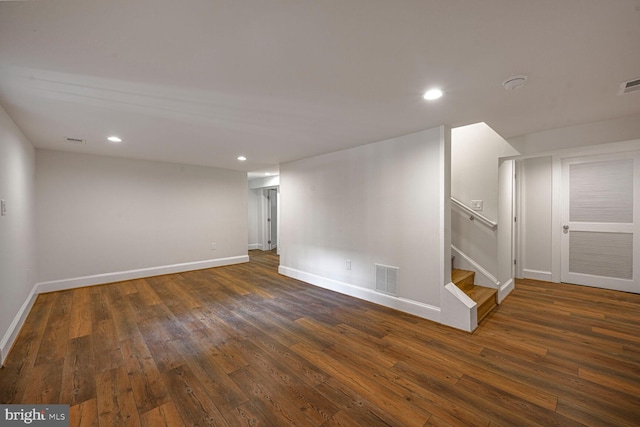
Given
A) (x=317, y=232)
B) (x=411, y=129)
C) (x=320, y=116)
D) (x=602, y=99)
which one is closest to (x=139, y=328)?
(x=317, y=232)

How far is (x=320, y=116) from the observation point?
8.62ft

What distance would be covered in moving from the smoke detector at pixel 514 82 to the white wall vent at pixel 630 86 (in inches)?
32.4

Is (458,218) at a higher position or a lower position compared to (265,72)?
lower

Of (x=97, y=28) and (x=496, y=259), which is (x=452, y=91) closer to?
(x=97, y=28)

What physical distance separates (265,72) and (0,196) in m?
2.73

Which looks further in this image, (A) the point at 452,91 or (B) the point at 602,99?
(B) the point at 602,99

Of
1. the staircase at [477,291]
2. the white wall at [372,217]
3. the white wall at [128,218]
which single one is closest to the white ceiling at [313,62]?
the white wall at [372,217]

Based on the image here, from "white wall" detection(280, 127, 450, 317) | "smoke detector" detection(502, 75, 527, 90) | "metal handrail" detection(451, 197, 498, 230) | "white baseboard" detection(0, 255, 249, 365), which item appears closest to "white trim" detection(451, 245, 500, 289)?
"metal handrail" detection(451, 197, 498, 230)

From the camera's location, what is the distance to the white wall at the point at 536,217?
14.8ft

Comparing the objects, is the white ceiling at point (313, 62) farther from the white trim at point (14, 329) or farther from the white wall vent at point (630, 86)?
the white trim at point (14, 329)

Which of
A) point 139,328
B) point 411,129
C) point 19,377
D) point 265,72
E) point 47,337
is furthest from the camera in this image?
point 411,129

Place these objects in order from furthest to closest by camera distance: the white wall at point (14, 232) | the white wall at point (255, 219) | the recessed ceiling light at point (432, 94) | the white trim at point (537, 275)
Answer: the white wall at point (255, 219), the white trim at point (537, 275), the white wall at point (14, 232), the recessed ceiling light at point (432, 94)

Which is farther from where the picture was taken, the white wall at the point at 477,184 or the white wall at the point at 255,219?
the white wall at the point at 255,219

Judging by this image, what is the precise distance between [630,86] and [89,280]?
7261mm
